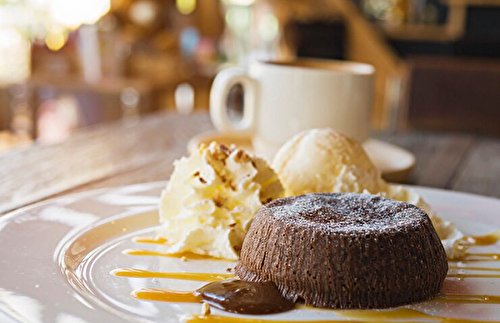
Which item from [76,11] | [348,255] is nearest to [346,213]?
[348,255]

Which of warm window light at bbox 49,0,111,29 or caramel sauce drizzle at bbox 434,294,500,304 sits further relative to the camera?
warm window light at bbox 49,0,111,29

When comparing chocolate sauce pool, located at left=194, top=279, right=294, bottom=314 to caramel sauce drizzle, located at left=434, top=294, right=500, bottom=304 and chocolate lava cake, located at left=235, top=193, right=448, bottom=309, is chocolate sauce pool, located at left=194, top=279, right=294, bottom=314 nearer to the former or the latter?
chocolate lava cake, located at left=235, top=193, right=448, bottom=309

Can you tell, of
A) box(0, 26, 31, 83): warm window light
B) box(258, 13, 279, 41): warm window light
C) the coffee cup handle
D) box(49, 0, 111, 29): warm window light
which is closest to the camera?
the coffee cup handle

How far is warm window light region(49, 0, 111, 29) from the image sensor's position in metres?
4.89

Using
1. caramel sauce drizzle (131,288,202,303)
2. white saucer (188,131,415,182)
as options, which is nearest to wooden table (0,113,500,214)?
white saucer (188,131,415,182)

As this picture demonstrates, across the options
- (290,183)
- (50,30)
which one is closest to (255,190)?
(290,183)

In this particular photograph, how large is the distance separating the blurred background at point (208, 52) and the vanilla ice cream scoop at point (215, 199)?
1.98 meters

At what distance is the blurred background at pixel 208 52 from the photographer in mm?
3242

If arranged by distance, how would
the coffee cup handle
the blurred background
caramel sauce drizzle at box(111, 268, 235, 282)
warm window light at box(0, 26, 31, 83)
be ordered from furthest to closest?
warm window light at box(0, 26, 31, 83) < the blurred background < the coffee cup handle < caramel sauce drizzle at box(111, 268, 235, 282)

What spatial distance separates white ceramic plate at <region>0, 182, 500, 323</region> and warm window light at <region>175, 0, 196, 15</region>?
4.47 m

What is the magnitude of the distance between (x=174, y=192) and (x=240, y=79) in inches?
18.3

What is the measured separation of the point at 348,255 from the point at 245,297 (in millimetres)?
120

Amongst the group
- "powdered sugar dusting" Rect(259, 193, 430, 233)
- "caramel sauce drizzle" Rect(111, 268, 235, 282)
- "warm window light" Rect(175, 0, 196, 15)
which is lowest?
"caramel sauce drizzle" Rect(111, 268, 235, 282)

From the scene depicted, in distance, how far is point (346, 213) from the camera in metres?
0.73
